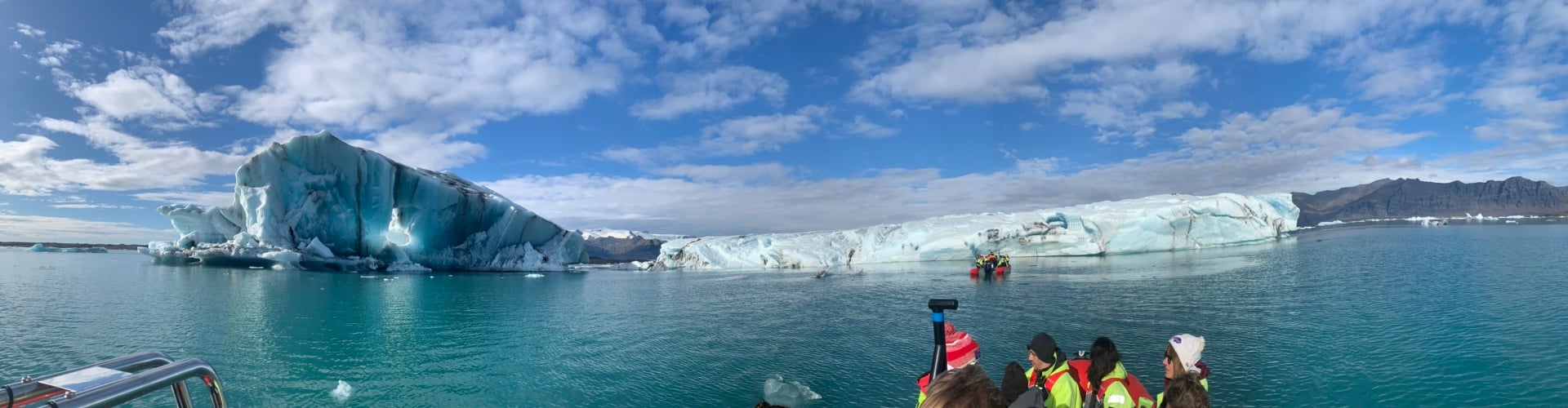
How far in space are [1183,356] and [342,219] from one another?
47872mm

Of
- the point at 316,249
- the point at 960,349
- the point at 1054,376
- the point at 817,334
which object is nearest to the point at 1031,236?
the point at 817,334

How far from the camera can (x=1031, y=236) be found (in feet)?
153

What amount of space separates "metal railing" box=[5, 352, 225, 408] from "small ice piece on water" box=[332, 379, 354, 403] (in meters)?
9.61

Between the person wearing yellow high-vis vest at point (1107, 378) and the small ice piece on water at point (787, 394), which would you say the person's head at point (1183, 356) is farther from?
the small ice piece on water at point (787, 394)

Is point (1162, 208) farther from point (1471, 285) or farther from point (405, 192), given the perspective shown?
point (405, 192)

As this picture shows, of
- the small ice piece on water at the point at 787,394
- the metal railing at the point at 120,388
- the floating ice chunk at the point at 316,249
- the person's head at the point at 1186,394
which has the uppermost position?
the floating ice chunk at the point at 316,249

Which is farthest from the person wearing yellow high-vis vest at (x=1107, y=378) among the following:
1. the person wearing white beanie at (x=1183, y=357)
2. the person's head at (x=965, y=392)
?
the person's head at (x=965, y=392)

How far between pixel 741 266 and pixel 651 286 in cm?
2206

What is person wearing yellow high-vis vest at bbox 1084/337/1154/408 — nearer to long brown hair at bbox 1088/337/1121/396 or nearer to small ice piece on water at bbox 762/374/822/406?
long brown hair at bbox 1088/337/1121/396

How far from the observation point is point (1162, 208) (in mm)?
46812

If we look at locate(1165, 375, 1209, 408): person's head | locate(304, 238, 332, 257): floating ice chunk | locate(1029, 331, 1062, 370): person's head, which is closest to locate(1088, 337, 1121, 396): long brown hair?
locate(1029, 331, 1062, 370): person's head

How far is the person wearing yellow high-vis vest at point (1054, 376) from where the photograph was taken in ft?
14.3

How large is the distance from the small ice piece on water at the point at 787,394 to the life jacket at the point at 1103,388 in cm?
521

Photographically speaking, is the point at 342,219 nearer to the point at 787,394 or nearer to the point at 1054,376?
the point at 787,394
